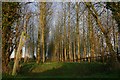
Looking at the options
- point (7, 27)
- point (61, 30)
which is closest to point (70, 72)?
point (7, 27)

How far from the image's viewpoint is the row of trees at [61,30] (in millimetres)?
15492

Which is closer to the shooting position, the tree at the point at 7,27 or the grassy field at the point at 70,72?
the grassy field at the point at 70,72

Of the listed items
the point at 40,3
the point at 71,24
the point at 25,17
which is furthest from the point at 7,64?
the point at 71,24

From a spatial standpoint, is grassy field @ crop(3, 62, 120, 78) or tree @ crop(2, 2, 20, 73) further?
tree @ crop(2, 2, 20, 73)

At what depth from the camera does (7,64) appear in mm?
15375

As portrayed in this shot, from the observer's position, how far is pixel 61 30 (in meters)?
41.0

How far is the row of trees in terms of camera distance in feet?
50.8

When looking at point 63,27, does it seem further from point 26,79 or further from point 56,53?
point 26,79

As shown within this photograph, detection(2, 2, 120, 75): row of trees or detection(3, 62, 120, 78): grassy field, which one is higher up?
detection(2, 2, 120, 75): row of trees

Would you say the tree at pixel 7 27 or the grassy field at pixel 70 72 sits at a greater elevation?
the tree at pixel 7 27

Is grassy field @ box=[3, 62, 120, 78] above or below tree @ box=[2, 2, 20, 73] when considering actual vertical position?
below

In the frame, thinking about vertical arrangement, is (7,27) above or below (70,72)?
above

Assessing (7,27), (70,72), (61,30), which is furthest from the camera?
(61,30)

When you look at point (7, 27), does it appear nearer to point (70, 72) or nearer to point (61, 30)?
point (70, 72)
